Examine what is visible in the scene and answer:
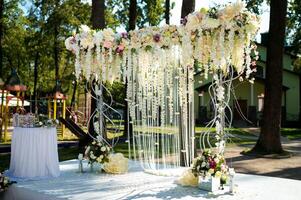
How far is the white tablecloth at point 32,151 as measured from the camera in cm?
807

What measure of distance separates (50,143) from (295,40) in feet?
91.2

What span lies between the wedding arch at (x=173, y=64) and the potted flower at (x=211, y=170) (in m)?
0.25

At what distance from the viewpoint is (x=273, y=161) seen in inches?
511

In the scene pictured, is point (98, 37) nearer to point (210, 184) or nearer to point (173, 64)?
point (173, 64)

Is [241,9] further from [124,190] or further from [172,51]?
[124,190]

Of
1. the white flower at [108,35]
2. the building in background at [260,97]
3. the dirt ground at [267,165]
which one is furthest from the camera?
the building in background at [260,97]

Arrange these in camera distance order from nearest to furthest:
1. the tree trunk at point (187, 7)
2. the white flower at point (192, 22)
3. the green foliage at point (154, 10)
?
the white flower at point (192, 22), the tree trunk at point (187, 7), the green foliage at point (154, 10)

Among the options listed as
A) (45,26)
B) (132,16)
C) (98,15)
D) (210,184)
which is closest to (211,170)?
(210,184)

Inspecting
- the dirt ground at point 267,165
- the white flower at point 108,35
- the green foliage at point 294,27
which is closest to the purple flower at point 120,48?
the white flower at point 108,35

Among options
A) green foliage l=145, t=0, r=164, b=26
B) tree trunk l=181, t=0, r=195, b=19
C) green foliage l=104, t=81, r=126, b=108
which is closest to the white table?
green foliage l=104, t=81, r=126, b=108

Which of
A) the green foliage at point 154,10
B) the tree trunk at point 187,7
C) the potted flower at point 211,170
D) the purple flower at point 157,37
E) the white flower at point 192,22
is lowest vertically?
the potted flower at point 211,170

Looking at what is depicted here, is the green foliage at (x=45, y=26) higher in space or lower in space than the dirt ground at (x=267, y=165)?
higher

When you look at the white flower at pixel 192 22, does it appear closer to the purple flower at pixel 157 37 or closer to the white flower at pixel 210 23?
the white flower at pixel 210 23

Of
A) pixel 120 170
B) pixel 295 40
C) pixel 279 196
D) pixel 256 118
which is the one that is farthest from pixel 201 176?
pixel 295 40
